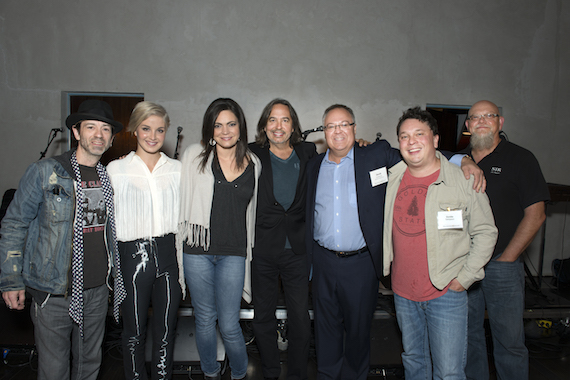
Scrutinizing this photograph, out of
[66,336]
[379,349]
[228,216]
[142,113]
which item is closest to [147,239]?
[228,216]

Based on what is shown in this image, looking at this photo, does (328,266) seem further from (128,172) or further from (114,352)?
(114,352)

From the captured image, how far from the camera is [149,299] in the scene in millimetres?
1963

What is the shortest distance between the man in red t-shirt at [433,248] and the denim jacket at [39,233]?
1826mm

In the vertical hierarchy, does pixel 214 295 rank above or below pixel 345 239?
below

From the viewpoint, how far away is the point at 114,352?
290 centimetres

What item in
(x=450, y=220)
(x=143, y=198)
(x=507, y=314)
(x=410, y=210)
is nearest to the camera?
(x=450, y=220)

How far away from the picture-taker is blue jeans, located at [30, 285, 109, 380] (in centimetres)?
165

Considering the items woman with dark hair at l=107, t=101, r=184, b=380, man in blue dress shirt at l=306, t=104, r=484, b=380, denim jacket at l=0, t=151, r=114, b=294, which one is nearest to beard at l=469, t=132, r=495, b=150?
man in blue dress shirt at l=306, t=104, r=484, b=380

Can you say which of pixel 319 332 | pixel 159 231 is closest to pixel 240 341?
pixel 319 332

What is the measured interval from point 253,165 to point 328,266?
34.2 inches

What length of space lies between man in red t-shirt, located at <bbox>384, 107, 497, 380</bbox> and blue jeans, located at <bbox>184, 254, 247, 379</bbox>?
3.39 feet

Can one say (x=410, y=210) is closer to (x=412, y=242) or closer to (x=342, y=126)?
(x=412, y=242)

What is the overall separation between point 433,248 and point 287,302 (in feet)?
3.64

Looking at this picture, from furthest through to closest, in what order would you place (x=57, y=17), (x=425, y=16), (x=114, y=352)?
(x=425, y=16)
(x=57, y=17)
(x=114, y=352)
